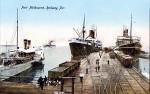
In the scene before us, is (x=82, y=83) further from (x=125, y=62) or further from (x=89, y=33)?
(x=89, y=33)

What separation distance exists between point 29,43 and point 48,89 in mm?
82076

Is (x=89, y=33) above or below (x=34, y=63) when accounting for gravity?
above

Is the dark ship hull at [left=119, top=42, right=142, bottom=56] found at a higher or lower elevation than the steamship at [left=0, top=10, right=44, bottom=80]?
higher

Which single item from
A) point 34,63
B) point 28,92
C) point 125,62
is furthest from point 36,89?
point 34,63

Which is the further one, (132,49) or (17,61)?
(132,49)

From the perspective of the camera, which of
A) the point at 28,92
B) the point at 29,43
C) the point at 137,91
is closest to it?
the point at 28,92

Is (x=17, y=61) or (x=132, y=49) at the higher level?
(x=132, y=49)

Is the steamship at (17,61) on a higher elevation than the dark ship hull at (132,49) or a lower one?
lower

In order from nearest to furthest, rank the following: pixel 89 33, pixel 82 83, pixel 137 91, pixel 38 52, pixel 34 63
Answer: pixel 137 91 → pixel 82 83 → pixel 34 63 → pixel 38 52 → pixel 89 33

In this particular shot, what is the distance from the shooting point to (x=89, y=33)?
167750 mm

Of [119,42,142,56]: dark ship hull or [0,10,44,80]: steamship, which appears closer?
[0,10,44,80]: steamship

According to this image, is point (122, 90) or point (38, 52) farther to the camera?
point (38, 52)

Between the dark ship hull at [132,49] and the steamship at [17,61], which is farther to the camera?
the dark ship hull at [132,49]

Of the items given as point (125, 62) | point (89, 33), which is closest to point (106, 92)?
point (125, 62)
